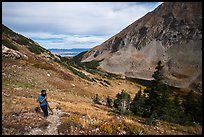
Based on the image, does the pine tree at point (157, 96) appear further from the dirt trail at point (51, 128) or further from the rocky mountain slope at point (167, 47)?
the rocky mountain slope at point (167, 47)

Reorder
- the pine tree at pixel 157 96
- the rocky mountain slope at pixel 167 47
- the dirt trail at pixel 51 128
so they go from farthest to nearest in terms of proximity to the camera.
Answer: the rocky mountain slope at pixel 167 47 → the pine tree at pixel 157 96 → the dirt trail at pixel 51 128

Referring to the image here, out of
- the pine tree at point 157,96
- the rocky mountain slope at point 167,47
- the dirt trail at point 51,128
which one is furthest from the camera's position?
the rocky mountain slope at point 167,47

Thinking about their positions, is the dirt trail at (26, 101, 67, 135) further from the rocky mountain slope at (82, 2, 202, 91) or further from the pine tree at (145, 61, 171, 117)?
the rocky mountain slope at (82, 2, 202, 91)

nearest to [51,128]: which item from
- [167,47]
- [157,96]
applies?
[157,96]

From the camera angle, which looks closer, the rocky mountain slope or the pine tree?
the pine tree

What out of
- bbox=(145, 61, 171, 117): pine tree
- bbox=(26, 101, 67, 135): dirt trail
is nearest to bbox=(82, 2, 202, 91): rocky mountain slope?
bbox=(145, 61, 171, 117): pine tree

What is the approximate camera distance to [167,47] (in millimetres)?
154250

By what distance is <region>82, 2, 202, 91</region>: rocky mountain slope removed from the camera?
12838 centimetres

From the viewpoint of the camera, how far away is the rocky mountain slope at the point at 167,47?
128 meters

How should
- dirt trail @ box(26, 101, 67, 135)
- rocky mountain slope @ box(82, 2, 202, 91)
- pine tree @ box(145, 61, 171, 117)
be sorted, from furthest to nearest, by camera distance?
rocky mountain slope @ box(82, 2, 202, 91) → pine tree @ box(145, 61, 171, 117) → dirt trail @ box(26, 101, 67, 135)

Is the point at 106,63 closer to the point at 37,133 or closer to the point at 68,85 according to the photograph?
the point at 68,85

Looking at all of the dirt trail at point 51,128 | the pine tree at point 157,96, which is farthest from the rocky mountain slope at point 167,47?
the dirt trail at point 51,128

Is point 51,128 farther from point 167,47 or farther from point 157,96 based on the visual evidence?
point 167,47

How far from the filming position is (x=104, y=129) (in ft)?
47.4
